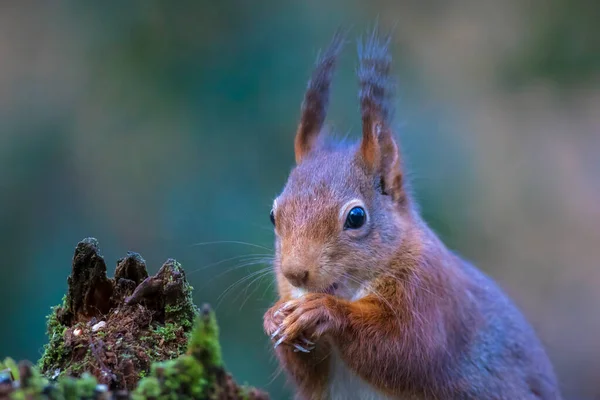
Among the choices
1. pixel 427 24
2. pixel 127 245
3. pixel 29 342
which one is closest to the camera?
pixel 29 342

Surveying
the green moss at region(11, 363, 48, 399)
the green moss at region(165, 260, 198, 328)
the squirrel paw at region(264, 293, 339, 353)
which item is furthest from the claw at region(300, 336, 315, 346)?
the green moss at region(11, 363, 48, 399)

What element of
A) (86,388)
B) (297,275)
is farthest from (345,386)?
(86,388)

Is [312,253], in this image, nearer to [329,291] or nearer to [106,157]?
[329,291]

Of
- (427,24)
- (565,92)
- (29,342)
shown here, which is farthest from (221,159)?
(565,92)

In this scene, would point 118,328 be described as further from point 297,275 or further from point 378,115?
point 378,115

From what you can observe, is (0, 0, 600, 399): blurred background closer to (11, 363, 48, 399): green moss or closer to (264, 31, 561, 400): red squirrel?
(264, 31, 561, 400): red squirrel
